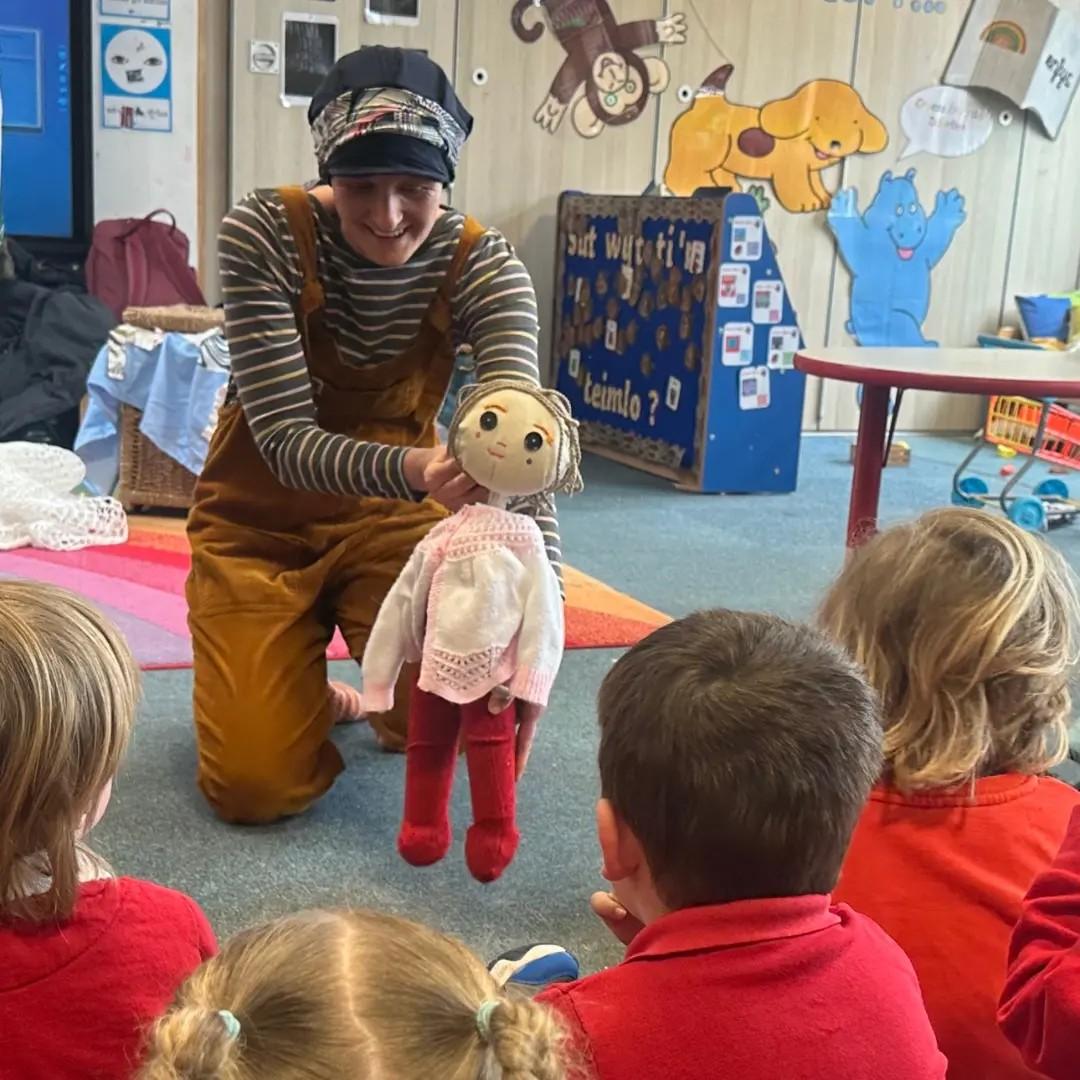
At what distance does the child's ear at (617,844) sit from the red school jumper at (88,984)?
10.6 inches

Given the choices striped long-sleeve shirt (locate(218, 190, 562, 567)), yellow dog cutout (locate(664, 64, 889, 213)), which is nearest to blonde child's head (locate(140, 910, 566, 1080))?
striped long-sleeve shirt (locate(218, 190, 562, 567))

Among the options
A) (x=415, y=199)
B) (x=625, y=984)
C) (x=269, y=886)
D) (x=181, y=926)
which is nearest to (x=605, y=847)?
(x=625, y=984)

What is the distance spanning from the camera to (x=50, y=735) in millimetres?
816

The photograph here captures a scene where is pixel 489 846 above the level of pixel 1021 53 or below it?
below

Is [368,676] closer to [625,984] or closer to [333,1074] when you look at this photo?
[625,984]

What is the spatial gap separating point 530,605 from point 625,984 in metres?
0.65

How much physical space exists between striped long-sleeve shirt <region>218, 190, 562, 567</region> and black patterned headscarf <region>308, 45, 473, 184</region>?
14cm

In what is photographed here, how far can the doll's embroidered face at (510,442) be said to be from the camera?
131 centimetres

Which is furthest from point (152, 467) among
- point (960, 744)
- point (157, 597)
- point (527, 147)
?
point (960, 744)

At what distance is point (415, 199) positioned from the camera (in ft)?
5.31

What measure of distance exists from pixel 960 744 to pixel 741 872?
1.06 feet

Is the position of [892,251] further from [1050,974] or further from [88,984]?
[88,984]

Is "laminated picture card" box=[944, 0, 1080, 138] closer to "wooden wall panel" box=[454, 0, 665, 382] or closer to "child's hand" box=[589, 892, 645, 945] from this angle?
→ "wooden wall panel" box=[454, 0, 665, 382]

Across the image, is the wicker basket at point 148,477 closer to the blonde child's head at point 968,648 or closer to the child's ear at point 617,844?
the blonde child's head at point 968,648
